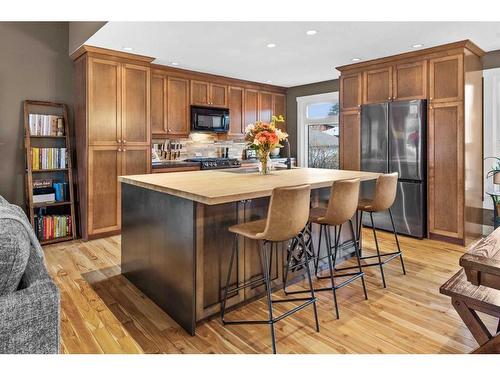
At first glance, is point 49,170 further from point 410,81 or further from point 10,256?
point 410,81

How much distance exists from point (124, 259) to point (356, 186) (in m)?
2.02

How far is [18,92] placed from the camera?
401 centimetres

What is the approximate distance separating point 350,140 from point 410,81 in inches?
41.7

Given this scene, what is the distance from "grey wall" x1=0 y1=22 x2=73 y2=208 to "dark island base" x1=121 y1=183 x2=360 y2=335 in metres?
2.13

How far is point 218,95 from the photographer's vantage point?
18.6 feet

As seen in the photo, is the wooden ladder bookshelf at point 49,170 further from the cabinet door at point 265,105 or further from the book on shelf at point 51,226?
the cabinet door at point 265,105

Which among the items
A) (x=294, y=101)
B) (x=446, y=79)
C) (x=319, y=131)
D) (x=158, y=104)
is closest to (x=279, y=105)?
(x=294, y=101)

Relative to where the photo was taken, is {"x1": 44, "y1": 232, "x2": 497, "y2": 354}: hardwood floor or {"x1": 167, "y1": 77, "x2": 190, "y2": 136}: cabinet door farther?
{"x1": 167, "y1": 77, "x2": 190, "y2": 136}: cabinet door

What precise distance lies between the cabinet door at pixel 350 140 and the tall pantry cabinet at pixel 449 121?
527 millimetres

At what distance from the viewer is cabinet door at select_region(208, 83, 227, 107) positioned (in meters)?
5.55

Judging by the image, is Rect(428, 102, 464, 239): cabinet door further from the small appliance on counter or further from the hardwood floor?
the small appliance on counter

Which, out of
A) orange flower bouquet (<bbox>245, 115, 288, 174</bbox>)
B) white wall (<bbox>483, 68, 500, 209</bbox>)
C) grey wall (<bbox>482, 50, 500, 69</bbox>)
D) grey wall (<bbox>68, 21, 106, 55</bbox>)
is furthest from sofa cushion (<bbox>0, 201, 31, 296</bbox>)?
grey wall (<bbox>482, 50, 500, 69</bbox>)
